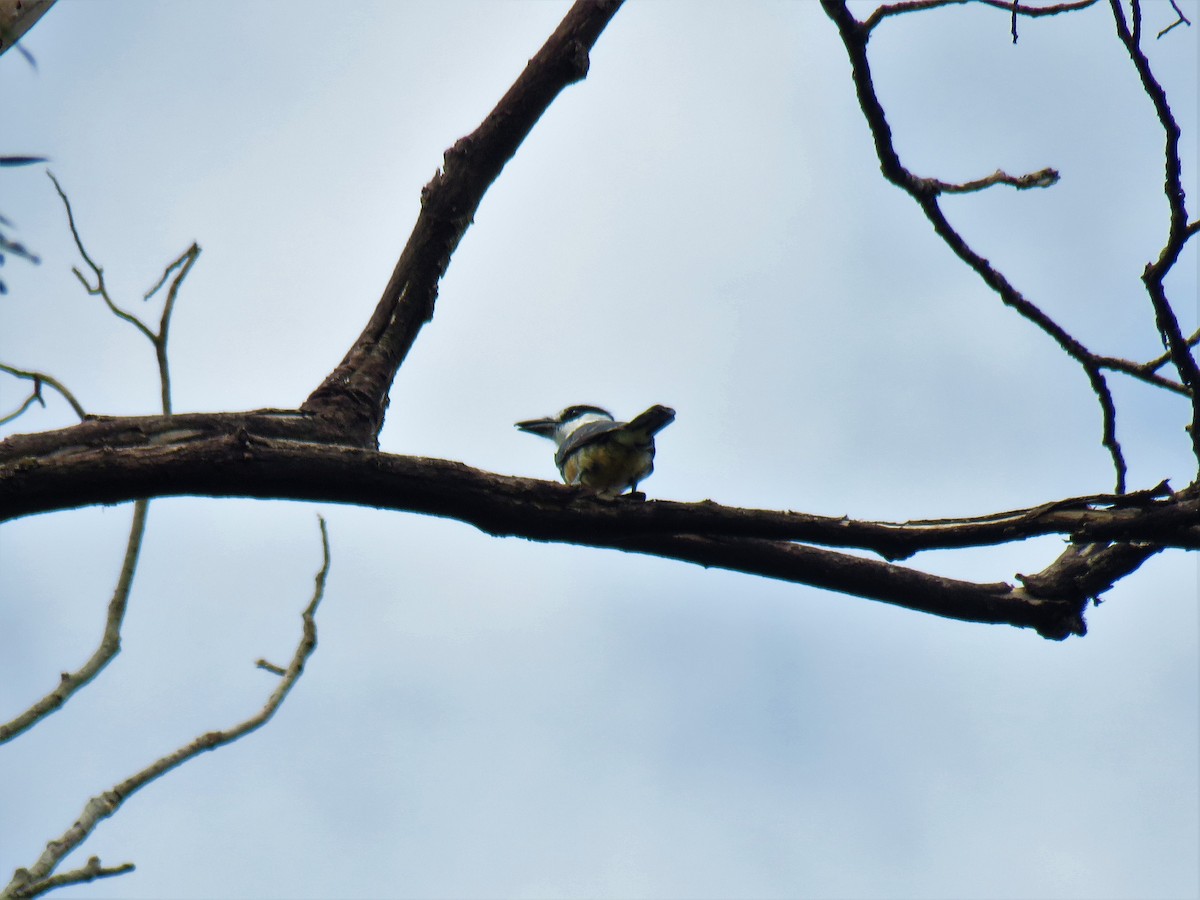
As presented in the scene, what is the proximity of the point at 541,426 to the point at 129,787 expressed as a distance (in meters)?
3.86

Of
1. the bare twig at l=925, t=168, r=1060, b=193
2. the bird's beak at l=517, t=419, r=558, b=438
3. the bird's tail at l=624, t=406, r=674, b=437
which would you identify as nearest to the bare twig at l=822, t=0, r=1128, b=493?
the bare twig at l=925, t=168, r=1060, b=193

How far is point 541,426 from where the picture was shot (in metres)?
7.00

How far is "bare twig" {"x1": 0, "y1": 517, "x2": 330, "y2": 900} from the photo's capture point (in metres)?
3.18

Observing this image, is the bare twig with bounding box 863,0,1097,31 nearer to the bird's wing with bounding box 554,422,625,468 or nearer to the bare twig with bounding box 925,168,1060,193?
the bare twig with bounding box 925,168,1060,193

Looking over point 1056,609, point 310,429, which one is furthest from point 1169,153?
point 310,429

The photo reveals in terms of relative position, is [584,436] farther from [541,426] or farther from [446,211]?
[446,211]

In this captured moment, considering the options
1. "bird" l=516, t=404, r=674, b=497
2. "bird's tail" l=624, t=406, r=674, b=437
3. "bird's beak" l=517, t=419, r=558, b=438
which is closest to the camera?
"bird's tail" l=624, t=406, r=674, b=437

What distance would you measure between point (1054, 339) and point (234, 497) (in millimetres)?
2280

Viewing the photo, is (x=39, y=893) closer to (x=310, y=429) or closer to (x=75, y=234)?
(x=310, y=429)

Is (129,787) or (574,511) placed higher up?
(574,511)

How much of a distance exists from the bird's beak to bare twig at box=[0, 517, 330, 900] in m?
2.99

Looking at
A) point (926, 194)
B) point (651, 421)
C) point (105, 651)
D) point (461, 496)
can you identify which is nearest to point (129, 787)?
point (105, 651)

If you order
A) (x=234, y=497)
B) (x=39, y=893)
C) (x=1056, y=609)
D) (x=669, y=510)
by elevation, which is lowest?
(x=39, y=893)

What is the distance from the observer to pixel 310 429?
294cm
